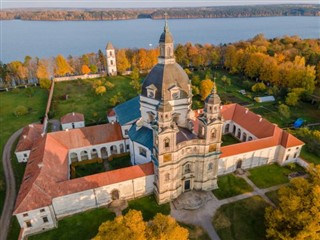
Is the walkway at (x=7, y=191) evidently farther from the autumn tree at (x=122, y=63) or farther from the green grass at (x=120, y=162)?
the autumn tree at (x=122, y=63)

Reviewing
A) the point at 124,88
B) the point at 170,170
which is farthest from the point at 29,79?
the point at 170,170

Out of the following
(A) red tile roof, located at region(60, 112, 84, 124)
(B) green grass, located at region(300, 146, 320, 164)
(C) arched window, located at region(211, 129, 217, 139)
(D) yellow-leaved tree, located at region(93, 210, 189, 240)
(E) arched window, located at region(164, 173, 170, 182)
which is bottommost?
(B) green grass, located at region(300, 146, 320, 164)

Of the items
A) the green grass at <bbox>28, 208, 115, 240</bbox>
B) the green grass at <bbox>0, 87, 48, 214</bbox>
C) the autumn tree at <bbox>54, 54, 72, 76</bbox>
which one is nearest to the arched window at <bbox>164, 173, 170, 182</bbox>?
the green grass at <bbox>28, 208, 115, 240</bbox>

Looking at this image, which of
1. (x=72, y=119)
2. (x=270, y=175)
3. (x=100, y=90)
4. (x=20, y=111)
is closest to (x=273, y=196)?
(x=270, y=175)

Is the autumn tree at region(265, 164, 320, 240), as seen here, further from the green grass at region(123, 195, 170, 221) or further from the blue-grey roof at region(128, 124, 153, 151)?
the blue-grey roof at region(128, 124, 153, 151)

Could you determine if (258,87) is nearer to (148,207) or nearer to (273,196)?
(273,196)
